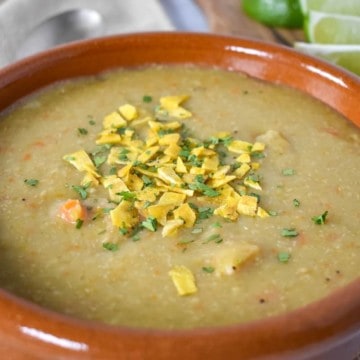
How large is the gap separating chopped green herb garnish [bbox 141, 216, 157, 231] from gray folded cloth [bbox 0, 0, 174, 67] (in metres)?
1.16

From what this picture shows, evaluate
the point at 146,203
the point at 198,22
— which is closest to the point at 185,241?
the point at 146,203

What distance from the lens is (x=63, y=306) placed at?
1.38 meters

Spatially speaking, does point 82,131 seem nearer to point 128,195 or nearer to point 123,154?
point 123,154

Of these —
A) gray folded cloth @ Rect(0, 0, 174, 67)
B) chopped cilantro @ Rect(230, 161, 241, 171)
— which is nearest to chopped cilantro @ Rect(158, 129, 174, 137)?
chopped cilantro @ Rect(230, 161, 241, 171)

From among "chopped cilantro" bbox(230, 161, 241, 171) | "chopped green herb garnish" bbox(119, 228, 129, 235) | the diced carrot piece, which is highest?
the diced carrot piece

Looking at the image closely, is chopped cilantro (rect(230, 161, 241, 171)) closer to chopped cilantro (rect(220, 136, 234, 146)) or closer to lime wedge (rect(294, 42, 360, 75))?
chopped cilantro (rect(220, 136, 234, 146))

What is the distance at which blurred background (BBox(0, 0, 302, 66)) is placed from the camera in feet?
8.30

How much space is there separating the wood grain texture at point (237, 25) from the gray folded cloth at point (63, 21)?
0.64 feet

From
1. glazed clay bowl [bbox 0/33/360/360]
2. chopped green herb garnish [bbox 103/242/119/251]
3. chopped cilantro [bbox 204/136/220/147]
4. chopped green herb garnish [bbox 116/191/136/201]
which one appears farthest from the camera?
chopped cilantro [bbox 204/136/220/147]

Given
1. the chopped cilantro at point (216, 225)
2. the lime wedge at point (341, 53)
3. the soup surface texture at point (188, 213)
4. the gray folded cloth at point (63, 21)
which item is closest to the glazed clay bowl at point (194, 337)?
the soup surface texture at point (188, 213)

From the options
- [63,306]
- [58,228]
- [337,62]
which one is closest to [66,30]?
[337,62]

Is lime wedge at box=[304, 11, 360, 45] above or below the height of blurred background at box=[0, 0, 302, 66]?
below

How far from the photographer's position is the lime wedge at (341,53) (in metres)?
2.43

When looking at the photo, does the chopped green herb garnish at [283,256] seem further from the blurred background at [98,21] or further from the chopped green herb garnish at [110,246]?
the blurred background at [98,21]
